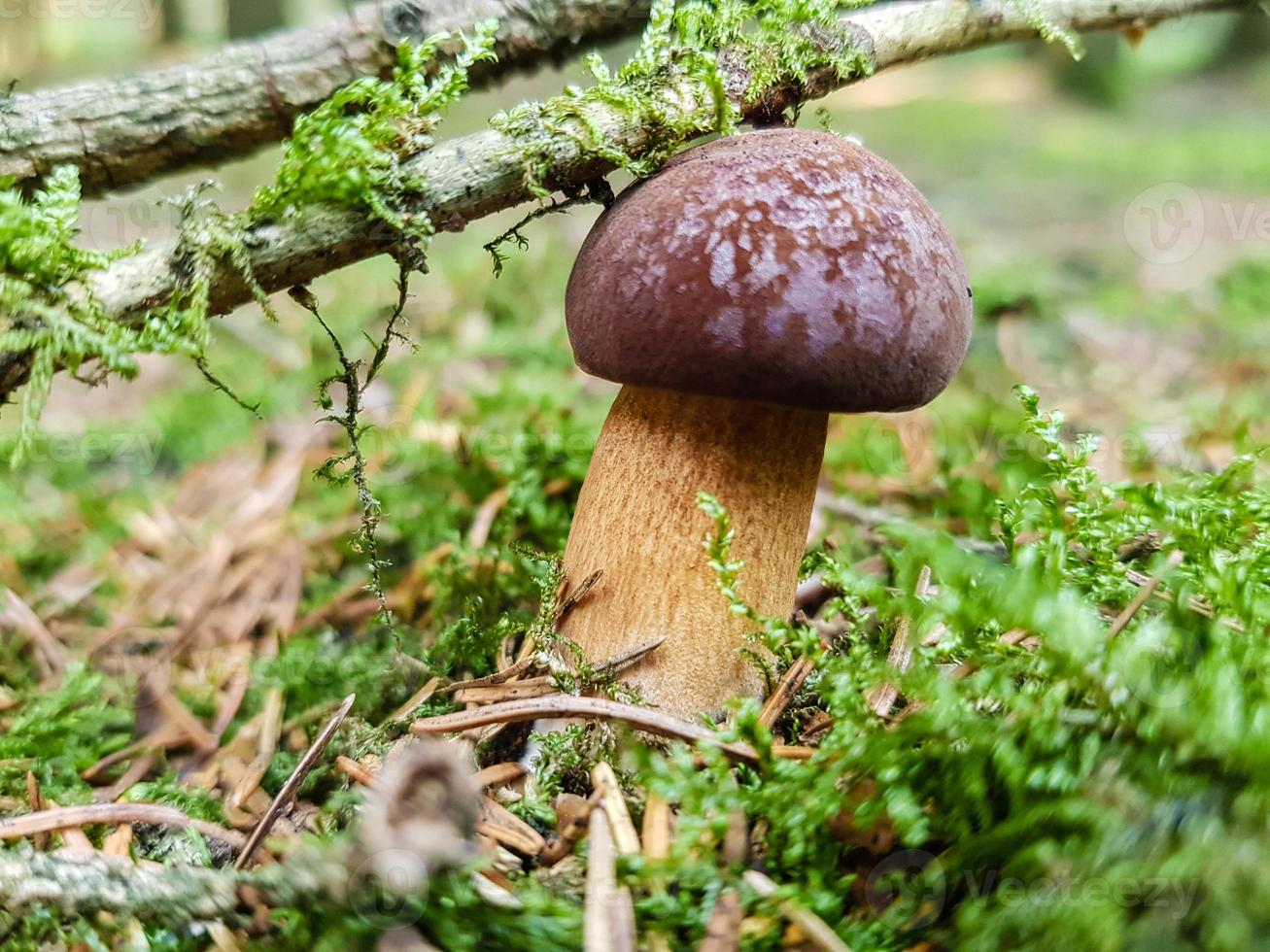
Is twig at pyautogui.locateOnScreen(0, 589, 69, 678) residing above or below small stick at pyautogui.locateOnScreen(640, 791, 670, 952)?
below

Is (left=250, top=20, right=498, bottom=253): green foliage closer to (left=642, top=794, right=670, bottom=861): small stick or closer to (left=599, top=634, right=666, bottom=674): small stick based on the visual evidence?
(left=599, top=634, right=666, bottom=674): small stick

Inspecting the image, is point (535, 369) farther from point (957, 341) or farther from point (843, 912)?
point (843, 912)

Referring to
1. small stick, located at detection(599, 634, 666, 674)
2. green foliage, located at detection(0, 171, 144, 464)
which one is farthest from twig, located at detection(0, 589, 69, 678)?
small stick, located at detection(599, 634, 666, 674)

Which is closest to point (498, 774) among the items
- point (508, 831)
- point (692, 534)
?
point (508, 831)

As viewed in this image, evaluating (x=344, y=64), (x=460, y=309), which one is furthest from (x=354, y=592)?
(x=460, y=309)

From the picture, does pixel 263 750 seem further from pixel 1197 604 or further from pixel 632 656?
pixel 1197 604

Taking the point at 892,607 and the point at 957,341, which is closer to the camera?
the point at 892,607
